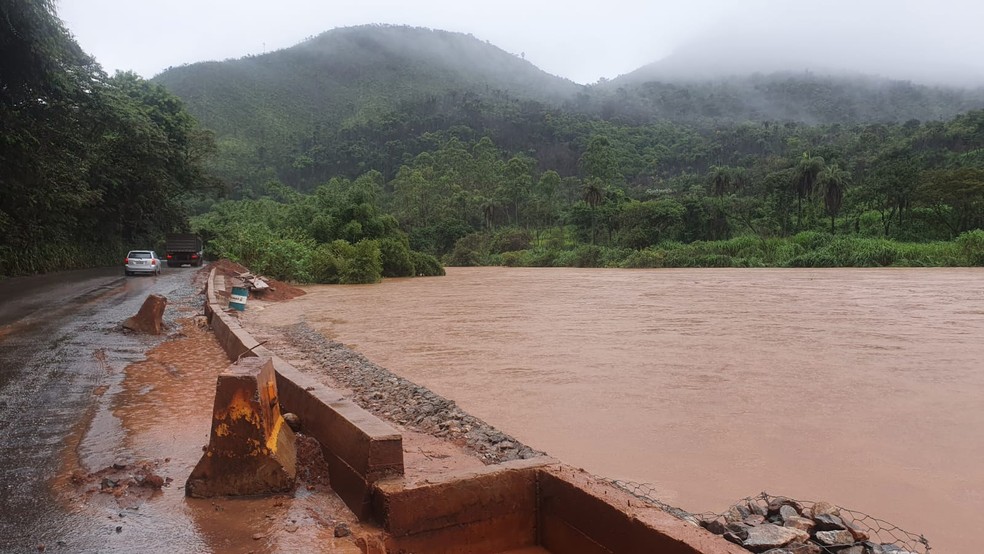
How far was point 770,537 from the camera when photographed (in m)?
3.42

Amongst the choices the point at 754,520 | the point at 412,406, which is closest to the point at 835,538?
the point at 754,520

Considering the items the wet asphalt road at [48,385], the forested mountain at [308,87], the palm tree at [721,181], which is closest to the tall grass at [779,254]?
the palm tree at [721,181]

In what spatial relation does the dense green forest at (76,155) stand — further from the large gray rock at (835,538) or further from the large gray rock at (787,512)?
the large gray rock at (835,538)

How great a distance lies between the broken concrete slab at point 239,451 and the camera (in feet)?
13.0

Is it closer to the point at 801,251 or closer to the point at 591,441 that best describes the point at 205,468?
the point at 591,441

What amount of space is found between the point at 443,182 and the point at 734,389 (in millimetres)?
73145

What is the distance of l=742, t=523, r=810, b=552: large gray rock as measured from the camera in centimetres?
331

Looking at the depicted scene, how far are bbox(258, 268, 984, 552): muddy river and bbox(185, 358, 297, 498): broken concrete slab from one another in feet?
9.33

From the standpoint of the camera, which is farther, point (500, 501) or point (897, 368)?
point (897, 368)

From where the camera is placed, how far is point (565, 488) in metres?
3.62

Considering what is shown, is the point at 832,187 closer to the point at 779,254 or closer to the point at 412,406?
the point at 779,254

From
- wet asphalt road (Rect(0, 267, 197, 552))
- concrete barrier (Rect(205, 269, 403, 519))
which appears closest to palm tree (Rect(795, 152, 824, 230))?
wet asphalt road (Rect(0, 267, 197, 552))

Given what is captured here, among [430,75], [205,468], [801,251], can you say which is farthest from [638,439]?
[430,75]

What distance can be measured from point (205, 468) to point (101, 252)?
37.6 meters
